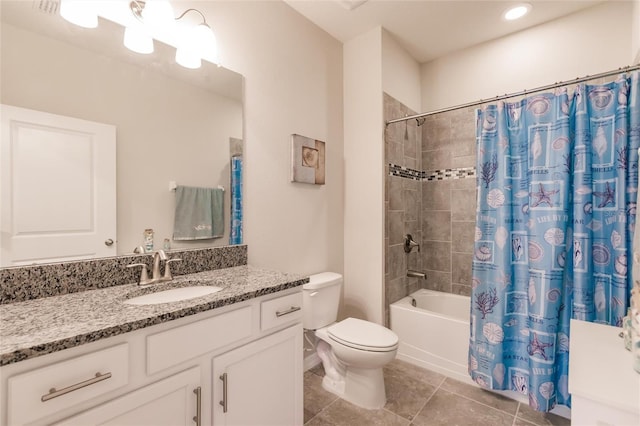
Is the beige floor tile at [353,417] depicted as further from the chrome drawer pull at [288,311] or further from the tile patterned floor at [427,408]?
the chrome drawer pull at [288,311]

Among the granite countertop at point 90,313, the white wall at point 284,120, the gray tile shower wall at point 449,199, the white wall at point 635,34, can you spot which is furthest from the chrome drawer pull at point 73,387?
the white wall at point 635,34

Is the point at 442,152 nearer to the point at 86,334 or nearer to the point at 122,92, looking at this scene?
the point at 122,92

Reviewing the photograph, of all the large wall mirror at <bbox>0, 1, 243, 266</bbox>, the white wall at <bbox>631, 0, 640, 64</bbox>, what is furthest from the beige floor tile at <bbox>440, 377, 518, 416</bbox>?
the white wall at <bbox>631, 0, 640, 64</bbox>

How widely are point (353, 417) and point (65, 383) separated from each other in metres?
1.49

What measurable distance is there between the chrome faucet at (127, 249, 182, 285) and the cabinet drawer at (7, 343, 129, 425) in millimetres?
503

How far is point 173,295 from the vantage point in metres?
1.30

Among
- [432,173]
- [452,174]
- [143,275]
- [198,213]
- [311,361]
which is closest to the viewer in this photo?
[143,275]

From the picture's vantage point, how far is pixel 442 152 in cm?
277

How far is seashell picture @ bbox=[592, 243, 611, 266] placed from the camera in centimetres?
152

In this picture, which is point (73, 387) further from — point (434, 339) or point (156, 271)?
point (434, 339)

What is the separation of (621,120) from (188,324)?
221 centimetres

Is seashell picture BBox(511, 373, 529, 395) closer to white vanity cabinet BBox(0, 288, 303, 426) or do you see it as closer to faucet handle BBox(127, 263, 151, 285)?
white vanity cabinet BBox(0, 288, 303, 426)

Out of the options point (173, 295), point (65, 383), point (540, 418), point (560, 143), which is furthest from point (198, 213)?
point (540, 418)

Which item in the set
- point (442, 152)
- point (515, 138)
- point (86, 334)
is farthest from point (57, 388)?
point (442, 152)
